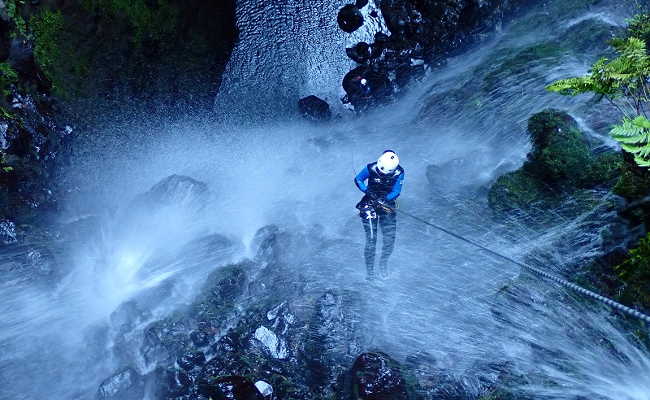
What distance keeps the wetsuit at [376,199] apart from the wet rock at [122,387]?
4.47 m

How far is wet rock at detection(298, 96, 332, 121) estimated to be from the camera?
11.4 metres

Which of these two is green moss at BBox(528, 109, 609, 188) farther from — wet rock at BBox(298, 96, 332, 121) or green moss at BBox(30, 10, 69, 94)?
green moss at BBox(30, 10, 69, 94)

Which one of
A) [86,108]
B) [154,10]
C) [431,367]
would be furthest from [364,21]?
[431,367]

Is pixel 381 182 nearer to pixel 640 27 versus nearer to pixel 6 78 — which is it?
pixel 640 27

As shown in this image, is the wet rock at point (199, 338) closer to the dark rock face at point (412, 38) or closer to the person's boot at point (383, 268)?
the person's boot at point (383, 268)

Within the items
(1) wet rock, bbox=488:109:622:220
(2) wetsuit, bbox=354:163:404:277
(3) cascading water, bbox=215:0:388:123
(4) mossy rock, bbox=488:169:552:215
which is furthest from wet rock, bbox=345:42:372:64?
(2) wetsuit, bbox=354:163:404:277

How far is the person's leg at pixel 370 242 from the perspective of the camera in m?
6.79

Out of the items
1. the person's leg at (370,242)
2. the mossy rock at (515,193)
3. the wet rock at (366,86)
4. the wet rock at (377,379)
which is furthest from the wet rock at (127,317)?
the wet rock at (366,86)

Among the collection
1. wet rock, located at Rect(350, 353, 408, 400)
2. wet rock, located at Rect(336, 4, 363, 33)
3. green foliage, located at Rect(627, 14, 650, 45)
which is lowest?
wet rock, located at Rect(350, 353, 408, 400)

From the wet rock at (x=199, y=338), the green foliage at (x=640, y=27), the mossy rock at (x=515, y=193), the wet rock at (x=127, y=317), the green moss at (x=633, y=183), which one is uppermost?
the green foliage at (x=640, y=27)

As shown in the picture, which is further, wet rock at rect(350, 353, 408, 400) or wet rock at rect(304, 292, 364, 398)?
wet rock at rect(304, 292, 364, 398)

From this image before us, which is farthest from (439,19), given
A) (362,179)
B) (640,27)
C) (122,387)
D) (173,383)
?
(122,387)

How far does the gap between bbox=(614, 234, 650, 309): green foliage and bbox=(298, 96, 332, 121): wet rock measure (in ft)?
27.1

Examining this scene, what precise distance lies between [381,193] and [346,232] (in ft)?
8.72
